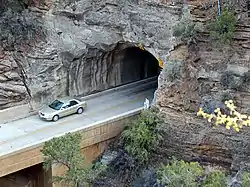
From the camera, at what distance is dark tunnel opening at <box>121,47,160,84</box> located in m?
27.3

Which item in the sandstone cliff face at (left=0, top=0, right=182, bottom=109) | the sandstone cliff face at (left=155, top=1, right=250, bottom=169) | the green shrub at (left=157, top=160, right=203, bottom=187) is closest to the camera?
the green shrub at (left=157, top=160, right=203, bottom=187)

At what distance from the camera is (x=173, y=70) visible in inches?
842

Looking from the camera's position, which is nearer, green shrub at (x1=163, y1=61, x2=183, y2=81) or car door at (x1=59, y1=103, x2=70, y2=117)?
green shrub at (x1=163, y1=61, x2=183, y2=81)

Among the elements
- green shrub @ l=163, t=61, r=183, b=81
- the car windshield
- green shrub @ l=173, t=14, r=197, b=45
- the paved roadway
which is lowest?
the paved roadway

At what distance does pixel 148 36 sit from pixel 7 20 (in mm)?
7451

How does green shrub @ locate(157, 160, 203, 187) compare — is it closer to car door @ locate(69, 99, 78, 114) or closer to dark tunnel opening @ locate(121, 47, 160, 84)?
car door @ locate(69, 99, 78, 114)

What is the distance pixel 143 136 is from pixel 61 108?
474 centimetres

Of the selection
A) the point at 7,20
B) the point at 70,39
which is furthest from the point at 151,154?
the point at 7,20

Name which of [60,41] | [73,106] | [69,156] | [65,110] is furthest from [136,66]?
[69,156]

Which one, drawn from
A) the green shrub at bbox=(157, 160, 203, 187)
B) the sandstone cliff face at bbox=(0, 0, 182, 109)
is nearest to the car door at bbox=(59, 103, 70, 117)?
the sandstone cliff face at bbox=(0, 0, 182, 109)

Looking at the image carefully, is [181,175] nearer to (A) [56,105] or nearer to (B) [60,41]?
(A) [56,105]

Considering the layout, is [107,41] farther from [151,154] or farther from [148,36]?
[151,154]

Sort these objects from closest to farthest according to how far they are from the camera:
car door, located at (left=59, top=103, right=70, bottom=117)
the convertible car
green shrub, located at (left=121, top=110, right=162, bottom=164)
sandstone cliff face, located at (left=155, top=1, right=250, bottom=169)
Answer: sandstone cliff face, located at (left=155, top=1, right=250, bottom=169), green shrub, located at (left=121, top=110, right=162, bottom=164), the convertible car, car door, located at (left=59, top=103, right=70, bottom=117)

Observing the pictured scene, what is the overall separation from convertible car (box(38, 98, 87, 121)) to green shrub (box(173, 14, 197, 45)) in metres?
6.11
